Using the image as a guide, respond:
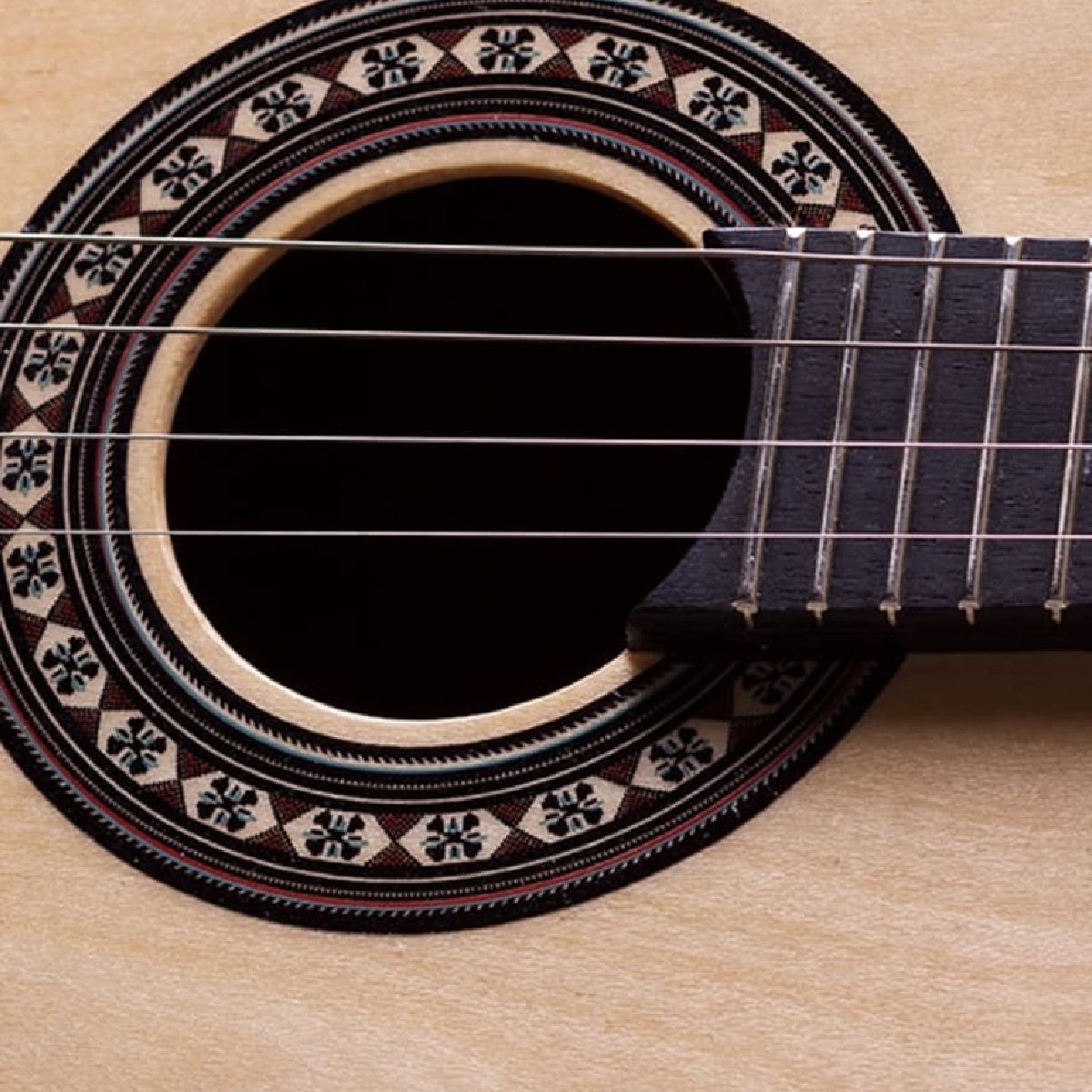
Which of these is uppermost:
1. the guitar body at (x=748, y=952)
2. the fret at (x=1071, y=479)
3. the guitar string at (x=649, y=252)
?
the guitar string at (x=649, y=252)

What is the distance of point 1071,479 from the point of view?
3.21 feet

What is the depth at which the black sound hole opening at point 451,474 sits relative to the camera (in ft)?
4.31

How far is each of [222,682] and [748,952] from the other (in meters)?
0.30

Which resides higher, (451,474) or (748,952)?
(451,474)

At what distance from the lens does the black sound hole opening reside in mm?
1312

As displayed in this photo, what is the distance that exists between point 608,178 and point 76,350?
0.30 metres

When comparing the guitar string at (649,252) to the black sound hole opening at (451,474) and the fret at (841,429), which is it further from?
the black sound hole opening at (451,474)

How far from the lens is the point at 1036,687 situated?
99 cm

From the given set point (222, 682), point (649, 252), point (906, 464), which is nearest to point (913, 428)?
point (906, 464)

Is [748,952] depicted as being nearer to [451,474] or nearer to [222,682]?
[222,682]

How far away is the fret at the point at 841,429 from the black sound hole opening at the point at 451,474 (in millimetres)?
262

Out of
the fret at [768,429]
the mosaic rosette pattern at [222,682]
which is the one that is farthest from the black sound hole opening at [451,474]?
the fret at [768,429]

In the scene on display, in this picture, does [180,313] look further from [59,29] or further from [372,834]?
[372,834]

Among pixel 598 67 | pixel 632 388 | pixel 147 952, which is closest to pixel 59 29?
pixel 598 67
